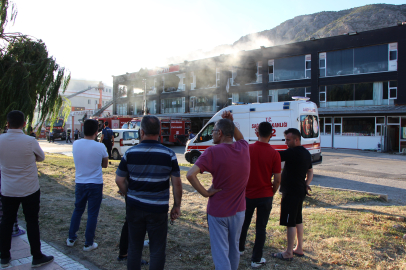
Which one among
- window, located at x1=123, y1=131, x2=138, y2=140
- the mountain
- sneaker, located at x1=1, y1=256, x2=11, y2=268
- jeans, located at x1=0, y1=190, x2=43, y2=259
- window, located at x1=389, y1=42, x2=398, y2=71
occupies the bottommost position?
sneaker, located at x1=1, y1=256, x2=11, y2=268

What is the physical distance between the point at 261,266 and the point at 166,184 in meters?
1.73

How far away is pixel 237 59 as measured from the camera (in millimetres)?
32312

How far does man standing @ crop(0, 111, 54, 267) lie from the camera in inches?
136

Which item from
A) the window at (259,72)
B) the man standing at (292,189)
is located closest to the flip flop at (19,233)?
the man standing at (292,189)

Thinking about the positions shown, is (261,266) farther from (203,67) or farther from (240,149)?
(203,67)

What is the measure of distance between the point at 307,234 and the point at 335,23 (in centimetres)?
17862

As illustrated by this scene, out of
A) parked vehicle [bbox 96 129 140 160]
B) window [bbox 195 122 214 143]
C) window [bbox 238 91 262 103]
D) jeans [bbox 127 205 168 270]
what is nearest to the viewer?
jeans [bbox 127 205 168 270]

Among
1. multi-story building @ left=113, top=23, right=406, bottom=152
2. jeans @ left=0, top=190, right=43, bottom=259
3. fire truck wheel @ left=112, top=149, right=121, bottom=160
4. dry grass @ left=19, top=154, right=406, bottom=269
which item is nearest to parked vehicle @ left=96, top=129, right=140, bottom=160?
fire truck wheel @ left=112, top=149, right=121, bottom=160

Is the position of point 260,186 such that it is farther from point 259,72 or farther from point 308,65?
point 259,72

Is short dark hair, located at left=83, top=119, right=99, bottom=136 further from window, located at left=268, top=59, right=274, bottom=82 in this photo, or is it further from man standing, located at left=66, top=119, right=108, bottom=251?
window, located at left=268, top=59, right=274, bottom=82

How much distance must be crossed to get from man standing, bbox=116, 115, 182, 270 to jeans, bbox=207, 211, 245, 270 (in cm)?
48

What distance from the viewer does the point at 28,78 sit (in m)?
8.05

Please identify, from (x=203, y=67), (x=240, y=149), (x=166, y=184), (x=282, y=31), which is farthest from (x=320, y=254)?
(x=282, y=31)

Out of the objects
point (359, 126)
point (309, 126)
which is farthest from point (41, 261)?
point (359, 126)
